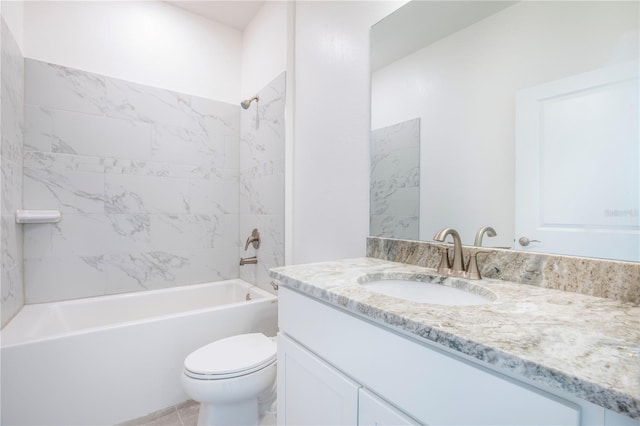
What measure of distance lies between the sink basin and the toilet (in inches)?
30.2

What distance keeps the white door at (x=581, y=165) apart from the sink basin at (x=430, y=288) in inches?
8.5

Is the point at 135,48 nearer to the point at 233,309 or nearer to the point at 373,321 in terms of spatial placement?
the point at 233,309

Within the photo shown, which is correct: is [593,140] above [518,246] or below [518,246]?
above

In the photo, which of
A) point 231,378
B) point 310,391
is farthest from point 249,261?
point 310,391

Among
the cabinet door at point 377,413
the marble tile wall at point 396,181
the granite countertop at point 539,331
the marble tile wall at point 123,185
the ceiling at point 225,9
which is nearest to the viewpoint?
the granite countertop at point 539,331

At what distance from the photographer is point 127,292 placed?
2227mm

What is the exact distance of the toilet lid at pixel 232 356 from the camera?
1367mm

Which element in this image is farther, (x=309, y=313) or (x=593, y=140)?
(x=309, y=313)

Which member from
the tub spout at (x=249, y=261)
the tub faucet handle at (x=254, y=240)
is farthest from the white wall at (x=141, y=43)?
the tub spout at (x=249, y=261)

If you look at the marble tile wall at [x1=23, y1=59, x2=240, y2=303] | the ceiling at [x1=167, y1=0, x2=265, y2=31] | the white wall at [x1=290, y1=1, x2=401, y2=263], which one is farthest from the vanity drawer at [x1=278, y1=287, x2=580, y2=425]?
the ceiling at [x1=167, y1=0, x2=265, y2=31]

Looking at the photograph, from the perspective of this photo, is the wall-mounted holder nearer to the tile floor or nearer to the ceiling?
the tile floor

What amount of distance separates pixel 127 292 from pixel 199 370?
4.09 feet

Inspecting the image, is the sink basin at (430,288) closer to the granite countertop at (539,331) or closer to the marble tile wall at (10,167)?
the granite countertop at (539,331)

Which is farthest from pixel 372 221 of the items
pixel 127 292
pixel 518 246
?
pixel 127 292
